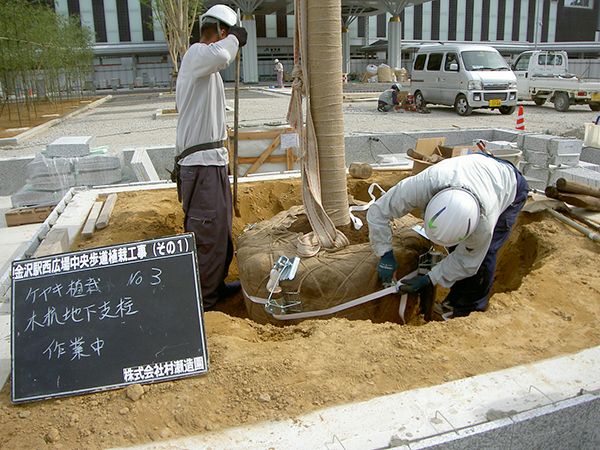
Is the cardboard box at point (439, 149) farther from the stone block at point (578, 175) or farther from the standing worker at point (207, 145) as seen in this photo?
the standing worker at point (207, 145)

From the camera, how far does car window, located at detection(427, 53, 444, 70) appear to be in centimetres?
1459

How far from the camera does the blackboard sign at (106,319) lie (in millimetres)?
2117

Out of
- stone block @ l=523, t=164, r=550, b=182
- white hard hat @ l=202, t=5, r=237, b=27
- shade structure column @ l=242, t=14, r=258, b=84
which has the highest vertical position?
shade structure column @ l=242, t=14, r=258, b=84

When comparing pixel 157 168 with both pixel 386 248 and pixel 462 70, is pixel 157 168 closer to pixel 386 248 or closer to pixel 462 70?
pixel 386 248

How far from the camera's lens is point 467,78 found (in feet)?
44.7

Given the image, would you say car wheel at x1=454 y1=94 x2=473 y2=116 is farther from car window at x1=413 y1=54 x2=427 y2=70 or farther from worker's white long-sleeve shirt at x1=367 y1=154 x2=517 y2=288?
worker's white long-sleeve shirt at x1=367 y1=154 x2=517 y2=288

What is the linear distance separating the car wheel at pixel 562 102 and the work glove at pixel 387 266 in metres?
14.0

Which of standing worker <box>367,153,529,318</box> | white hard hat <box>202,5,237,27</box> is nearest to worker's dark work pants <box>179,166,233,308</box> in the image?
white hard hat <box>202,5,237,27</box>

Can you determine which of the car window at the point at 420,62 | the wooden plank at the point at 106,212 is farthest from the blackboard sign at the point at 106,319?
the car window at the point at 420,62

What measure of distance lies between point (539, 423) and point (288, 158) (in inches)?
224

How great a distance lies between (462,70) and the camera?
13727 mm

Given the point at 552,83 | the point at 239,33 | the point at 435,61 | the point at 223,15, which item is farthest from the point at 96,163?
the point at 552,83

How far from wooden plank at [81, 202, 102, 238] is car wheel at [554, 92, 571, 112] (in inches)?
557

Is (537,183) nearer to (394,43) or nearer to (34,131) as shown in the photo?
(34,131)
